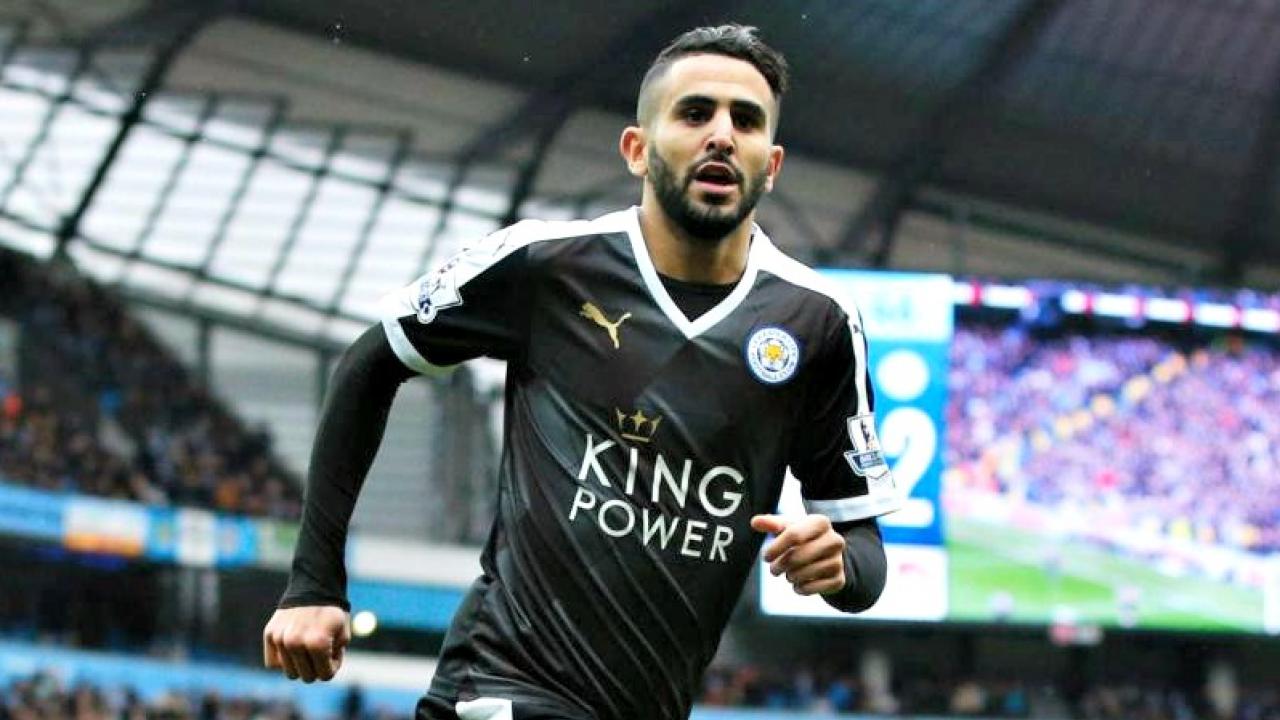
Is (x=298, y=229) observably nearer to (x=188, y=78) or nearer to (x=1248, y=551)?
(x=188, y=78)

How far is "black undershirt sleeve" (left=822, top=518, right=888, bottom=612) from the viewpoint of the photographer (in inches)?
135

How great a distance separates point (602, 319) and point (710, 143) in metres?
0.33

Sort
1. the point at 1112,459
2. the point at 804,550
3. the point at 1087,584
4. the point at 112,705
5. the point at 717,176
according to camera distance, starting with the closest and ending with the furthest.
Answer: the point at 804,550
the point at 717,176
the point at 1087,584
the point at 112,705
the point at 1112,459

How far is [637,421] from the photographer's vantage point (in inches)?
135

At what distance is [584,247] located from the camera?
3.54 metres

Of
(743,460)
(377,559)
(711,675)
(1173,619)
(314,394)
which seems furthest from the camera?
(314,394)

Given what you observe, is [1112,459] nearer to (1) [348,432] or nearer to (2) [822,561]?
(1) [348,432]

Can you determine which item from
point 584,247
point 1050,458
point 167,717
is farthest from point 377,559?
point 584,247

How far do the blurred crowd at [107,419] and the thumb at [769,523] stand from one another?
1965cm

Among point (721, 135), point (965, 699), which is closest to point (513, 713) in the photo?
point (721, 135)

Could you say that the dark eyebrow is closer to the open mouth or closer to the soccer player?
the soccer player

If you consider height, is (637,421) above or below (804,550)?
above

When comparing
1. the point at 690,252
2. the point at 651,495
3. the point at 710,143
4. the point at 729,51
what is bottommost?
the point at 651,495

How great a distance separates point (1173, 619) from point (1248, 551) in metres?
0.93
